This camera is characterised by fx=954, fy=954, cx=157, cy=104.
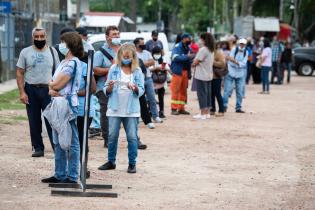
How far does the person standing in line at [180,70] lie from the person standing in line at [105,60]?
6.41 m

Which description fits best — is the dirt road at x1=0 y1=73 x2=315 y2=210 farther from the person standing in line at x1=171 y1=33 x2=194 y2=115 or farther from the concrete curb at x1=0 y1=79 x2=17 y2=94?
the concrete curb at x1=0 y1=79 x2=17 y2=94

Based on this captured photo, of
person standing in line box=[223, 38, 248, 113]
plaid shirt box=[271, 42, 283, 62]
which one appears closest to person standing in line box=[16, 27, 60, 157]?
person standing in line box=[223, 38, 248, 113]

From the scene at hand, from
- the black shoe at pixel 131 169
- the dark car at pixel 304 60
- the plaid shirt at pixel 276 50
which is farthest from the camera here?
the dark car at pixel 304 60

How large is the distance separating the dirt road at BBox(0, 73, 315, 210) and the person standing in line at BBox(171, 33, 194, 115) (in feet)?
3.36

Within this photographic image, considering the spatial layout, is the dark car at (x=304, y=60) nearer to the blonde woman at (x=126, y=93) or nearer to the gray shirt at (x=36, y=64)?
the gray shirt at (x=36, y=64)

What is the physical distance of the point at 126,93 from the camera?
37.9 feet

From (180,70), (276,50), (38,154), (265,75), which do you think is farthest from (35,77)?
(276,50)

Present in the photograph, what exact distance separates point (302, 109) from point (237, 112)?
258 centimetres

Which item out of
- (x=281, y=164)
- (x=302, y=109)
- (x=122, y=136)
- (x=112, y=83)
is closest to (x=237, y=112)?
(x=302, y=109)

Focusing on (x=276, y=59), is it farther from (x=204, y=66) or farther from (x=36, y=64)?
(x=36, y=64)

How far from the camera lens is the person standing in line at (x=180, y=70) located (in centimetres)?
2017

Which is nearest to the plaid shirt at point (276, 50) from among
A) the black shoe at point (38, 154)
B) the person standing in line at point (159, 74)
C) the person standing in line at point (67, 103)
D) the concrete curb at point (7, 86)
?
the concrete curb at point (7, 86)

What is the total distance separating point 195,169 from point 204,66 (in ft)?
24.2

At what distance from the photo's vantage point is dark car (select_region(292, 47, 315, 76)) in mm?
43531
